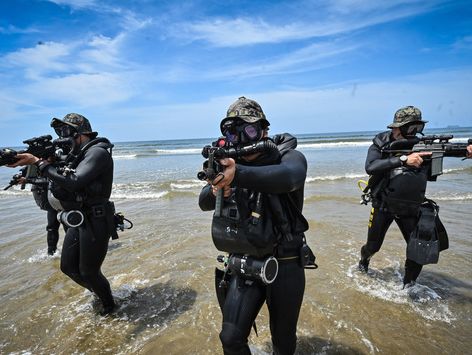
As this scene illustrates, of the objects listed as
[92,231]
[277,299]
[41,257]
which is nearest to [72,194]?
[92,231]

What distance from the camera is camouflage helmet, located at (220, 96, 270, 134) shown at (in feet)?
7.93

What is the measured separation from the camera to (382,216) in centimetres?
458

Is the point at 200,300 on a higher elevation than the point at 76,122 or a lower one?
lower

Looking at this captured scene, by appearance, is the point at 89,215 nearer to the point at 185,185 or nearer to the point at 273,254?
the point at 273,254

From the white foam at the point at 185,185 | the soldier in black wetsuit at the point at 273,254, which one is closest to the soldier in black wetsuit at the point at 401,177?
the soldier in black wetsuit at the point at 273,254

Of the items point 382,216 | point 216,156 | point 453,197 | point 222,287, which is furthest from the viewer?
point 453,197

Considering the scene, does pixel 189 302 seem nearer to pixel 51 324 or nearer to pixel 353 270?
pixel 51 324

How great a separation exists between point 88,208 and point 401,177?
4246 millimetres

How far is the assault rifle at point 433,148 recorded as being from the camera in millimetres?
3768

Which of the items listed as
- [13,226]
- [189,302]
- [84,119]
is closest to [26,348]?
[189,302]

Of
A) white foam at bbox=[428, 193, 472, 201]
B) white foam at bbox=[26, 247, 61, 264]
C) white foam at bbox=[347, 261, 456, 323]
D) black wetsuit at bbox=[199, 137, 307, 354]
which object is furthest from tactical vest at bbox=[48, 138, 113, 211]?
→ white foam at bbox=[428, 193, 472, 201]

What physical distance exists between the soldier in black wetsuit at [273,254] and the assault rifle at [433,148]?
237 centimetres

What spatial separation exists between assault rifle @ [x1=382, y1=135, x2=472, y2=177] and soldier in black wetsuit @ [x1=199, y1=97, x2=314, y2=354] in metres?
2.37

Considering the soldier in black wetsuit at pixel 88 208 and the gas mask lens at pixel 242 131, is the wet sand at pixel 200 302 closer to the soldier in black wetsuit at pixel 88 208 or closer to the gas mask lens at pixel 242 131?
the soldier in black wetsuit at pixel 88 208
